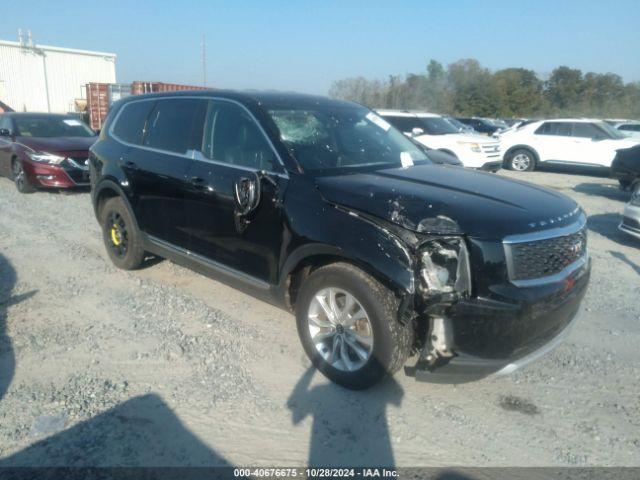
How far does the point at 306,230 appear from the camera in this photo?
3.43 meters

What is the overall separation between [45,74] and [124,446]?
40.3 metres

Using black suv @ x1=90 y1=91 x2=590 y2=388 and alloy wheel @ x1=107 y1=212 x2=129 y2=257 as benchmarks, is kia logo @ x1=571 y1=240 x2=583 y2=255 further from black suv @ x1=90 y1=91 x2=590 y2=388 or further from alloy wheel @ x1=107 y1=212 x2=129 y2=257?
alloy wheel @ x1=107 y1=212 x2=129 y2=257

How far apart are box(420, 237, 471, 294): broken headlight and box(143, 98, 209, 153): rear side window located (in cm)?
238

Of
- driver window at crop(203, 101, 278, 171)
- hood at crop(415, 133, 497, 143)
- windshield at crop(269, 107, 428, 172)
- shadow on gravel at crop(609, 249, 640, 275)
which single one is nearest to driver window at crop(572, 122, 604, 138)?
hood at crop(415, 133, 497, 143)

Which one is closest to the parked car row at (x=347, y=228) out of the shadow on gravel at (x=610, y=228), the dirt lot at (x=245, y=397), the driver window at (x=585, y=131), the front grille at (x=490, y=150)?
the dirt lot at (x=245, y=397)

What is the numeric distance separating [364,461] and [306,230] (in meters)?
1.47

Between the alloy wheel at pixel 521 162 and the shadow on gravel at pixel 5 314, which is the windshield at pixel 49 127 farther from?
the alloy wheel at pixel 521 162

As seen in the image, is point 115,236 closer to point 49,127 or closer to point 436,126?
point 49,127

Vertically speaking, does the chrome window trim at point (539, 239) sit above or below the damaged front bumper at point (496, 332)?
above

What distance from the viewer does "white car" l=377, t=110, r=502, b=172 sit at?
41.4ft

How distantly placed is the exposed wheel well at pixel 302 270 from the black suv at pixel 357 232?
13 millimetres

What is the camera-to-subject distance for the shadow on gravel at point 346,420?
282 cm

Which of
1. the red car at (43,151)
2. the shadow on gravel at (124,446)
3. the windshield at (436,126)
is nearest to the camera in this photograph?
the shadow on gravel at (124,446)

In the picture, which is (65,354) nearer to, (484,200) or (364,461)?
(364,461)
